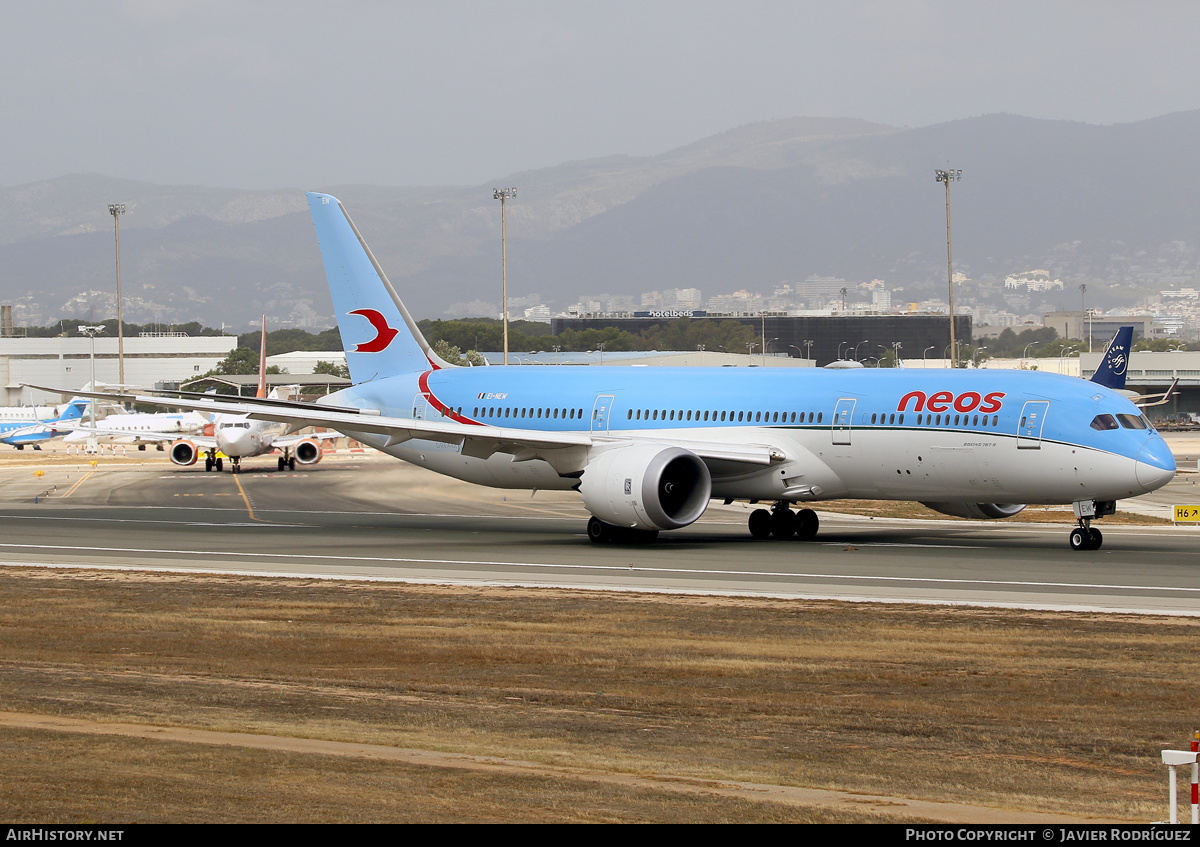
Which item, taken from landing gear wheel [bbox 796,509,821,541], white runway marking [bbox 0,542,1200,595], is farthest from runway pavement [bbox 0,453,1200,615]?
landing gear wheel [bbox 796,509,821,541]

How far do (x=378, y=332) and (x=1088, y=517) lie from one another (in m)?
20.7

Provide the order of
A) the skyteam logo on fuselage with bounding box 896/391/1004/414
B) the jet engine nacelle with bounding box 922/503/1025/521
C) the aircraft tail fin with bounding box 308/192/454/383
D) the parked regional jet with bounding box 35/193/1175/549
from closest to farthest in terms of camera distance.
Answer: the parked regional jet with bounding box 35/193/1175/549, the skyteam logo on fuselage with bounding box 896/391/1004/414, the jet engine nacelle with bounding box 922/503/1025/521, the aircraft tail fin with bounding box 308/192/454/383

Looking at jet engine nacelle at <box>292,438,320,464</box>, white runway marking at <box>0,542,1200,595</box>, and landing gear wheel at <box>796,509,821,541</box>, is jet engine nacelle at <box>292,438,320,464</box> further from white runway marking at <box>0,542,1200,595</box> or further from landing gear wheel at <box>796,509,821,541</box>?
landing gear wheel at <box>796,509,821,541</box>

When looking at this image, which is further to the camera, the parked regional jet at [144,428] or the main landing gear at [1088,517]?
the parked regional jet at [144,428]

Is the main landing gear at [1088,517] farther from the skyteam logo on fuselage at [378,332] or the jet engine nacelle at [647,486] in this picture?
the skyteam logo on fuselage at [378,332]

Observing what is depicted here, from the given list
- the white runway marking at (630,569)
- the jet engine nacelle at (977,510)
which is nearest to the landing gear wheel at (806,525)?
the jet engine nacelle at (977,510)

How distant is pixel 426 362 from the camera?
40719 millimetres

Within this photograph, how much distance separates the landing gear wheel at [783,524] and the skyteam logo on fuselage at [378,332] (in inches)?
509

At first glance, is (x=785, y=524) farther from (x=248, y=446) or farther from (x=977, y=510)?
(x=248, y=446)

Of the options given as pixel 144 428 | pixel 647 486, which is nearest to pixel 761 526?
pixel 647 486

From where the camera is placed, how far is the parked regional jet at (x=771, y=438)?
96.8 ft

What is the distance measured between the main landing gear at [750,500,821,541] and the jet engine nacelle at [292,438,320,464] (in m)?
41.1

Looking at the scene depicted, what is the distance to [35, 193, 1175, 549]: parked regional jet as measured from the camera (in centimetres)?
2950
